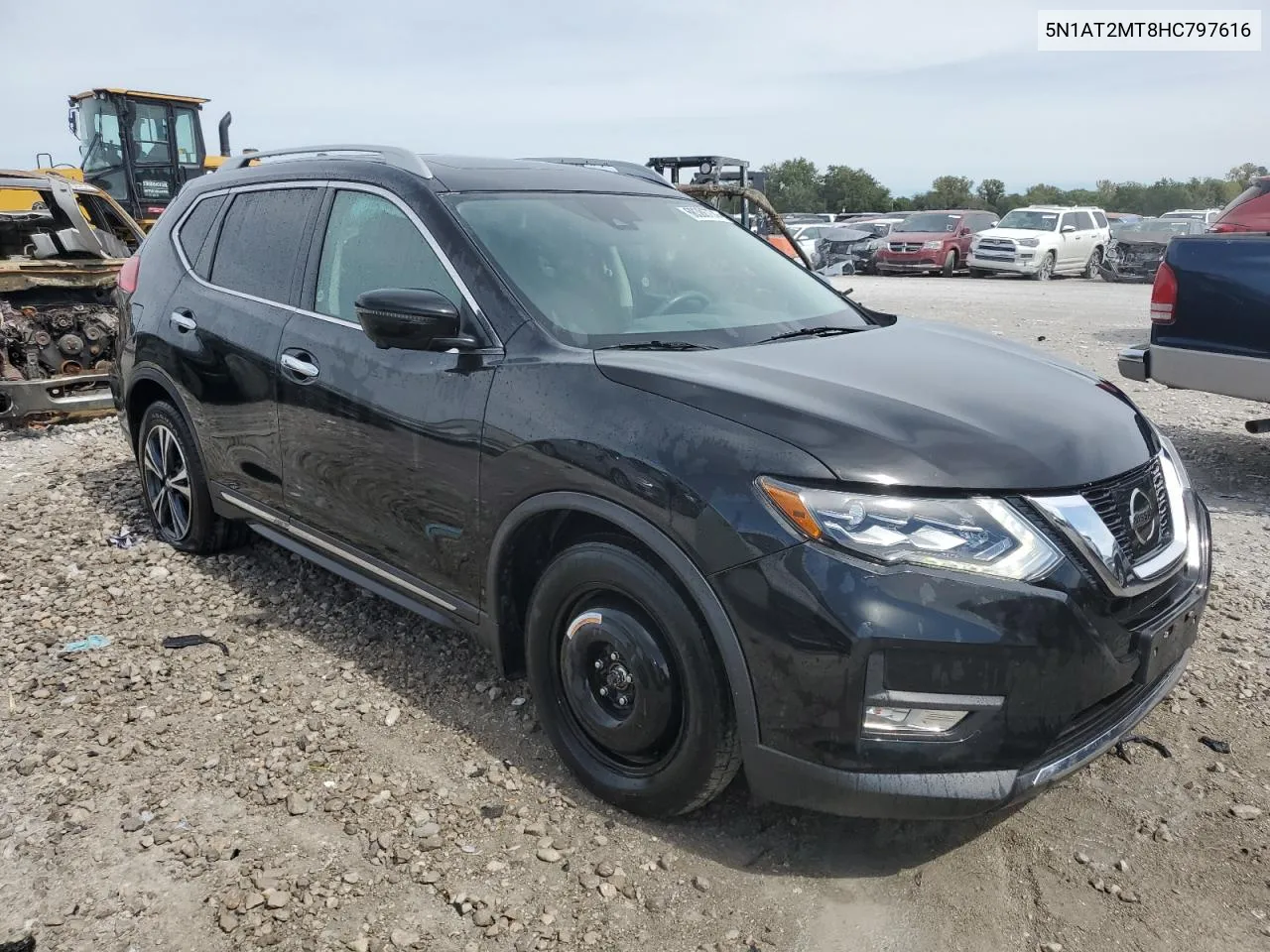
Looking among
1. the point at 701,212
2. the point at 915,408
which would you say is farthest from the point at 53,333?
the point at 915,408

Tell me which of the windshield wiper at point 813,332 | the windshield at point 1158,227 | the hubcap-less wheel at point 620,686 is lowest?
the hubcap-less wheel at point 620,686

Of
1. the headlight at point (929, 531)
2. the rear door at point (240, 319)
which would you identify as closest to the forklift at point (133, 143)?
the rear door at point (240, 319)

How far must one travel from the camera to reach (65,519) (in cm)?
558

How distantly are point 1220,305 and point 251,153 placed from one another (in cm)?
532

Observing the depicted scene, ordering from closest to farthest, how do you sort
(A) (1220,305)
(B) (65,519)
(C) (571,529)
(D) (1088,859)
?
(D) (1088,859) → (C) (571,529) → (B) (65,519) → (A) (1220,305)

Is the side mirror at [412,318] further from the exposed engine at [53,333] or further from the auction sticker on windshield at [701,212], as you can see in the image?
the exposed engine at [53,333]

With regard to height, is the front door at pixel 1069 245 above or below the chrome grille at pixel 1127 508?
above

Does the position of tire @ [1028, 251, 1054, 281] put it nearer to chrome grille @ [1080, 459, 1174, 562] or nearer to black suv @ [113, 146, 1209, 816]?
black suv @ [113, 146, 1209, 816]

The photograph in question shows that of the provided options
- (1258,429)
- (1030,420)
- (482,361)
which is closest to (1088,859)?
(1030,420)

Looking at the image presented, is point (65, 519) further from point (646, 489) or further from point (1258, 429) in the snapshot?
point (1258, 429)

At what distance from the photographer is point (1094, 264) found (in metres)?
25.7

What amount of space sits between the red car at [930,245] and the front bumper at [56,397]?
21.8 metres

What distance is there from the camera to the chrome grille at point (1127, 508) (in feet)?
8.42

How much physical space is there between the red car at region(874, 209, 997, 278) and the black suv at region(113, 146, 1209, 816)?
75.8 feet
